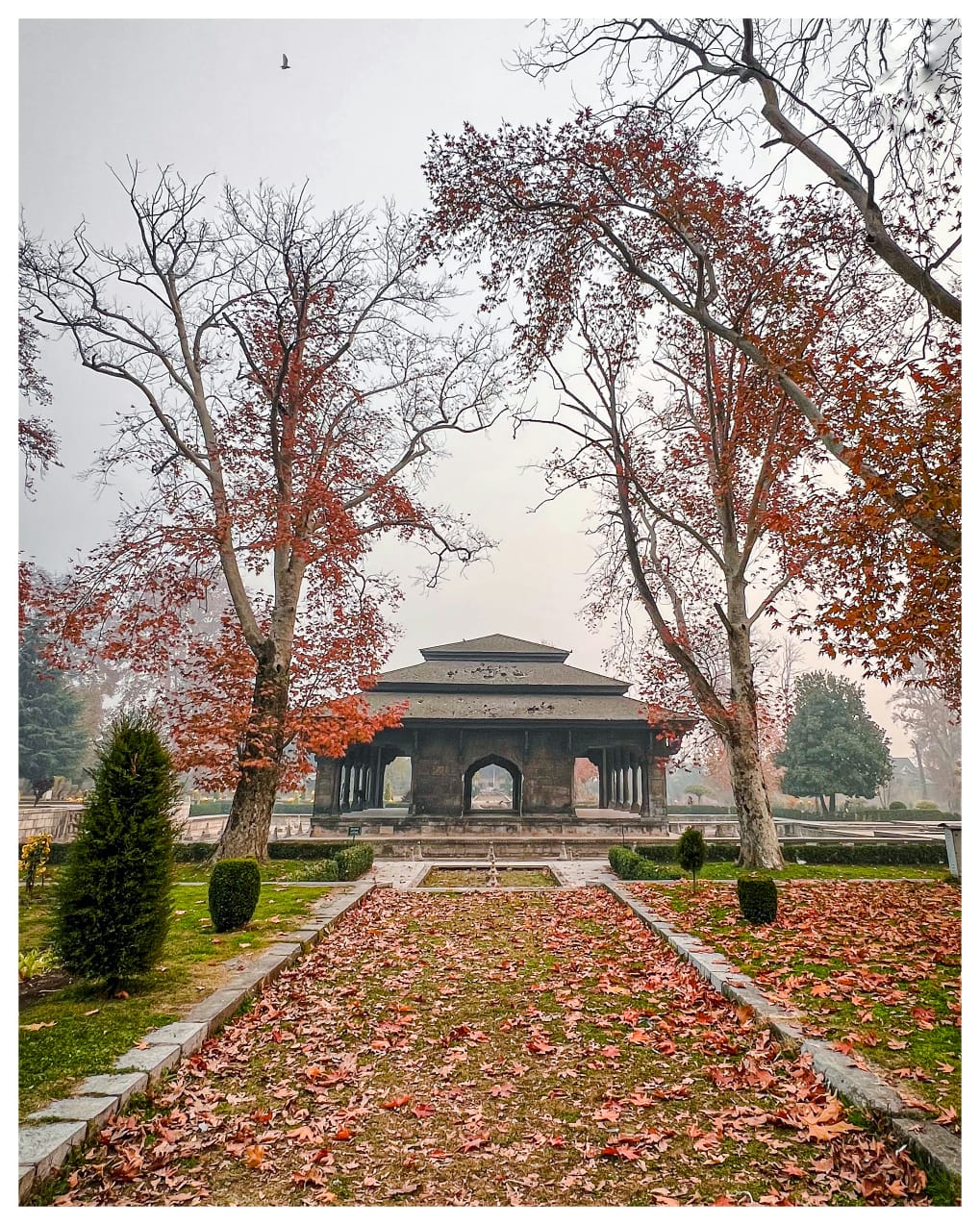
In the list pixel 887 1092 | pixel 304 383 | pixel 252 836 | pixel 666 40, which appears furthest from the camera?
pixel 304 383

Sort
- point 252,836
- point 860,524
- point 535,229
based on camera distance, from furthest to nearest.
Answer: point 252,836 < point 535,229 < point 860,524

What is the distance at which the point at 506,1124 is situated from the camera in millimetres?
3773

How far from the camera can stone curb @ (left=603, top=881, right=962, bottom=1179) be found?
→ 3.15m

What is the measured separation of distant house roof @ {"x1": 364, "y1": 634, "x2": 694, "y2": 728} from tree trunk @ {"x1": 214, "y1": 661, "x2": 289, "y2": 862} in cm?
937

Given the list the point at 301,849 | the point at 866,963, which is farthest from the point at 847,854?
the point at 301,849

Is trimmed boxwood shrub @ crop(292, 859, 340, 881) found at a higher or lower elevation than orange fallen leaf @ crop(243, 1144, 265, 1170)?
lower

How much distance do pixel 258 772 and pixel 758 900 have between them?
352 inches

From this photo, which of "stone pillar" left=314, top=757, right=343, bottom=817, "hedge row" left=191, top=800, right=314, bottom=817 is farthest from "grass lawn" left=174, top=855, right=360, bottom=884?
"hedge row" left=191, top=800, right=314, bottom=817

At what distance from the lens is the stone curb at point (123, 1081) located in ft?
10.5

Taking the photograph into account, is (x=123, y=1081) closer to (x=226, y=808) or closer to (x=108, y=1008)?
(x=108, y=1008)

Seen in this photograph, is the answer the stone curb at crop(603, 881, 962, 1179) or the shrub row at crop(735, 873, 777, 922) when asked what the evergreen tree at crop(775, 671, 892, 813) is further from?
the stone curb at crop(603, 881, 962, 1179)
